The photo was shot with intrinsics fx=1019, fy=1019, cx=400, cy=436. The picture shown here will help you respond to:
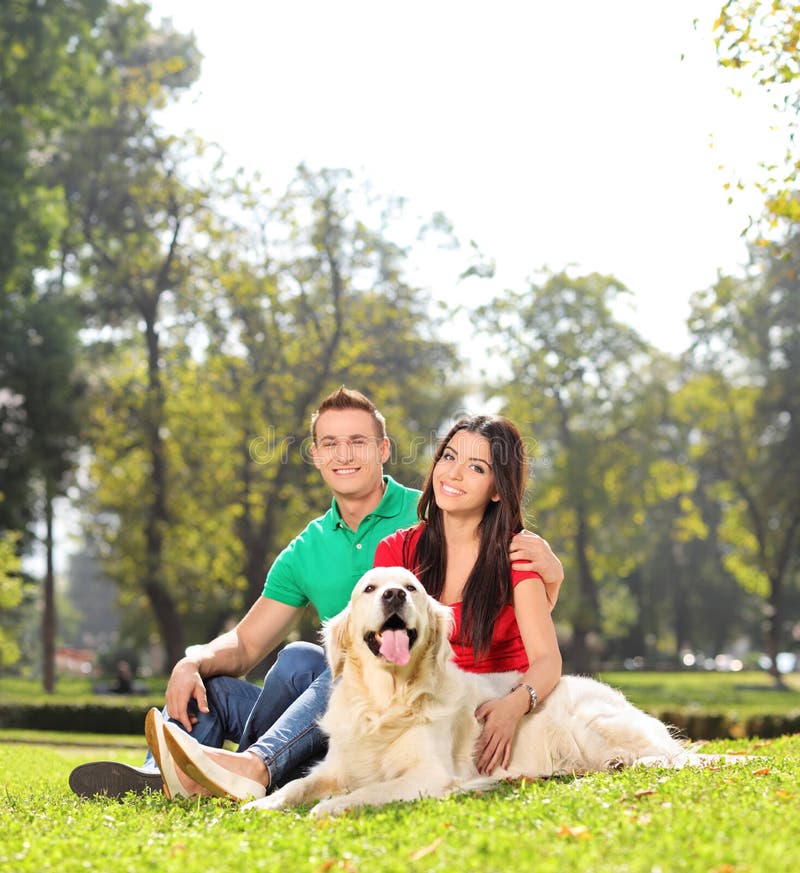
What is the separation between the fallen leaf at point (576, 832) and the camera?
132 inches

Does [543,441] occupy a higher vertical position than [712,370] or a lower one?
lower

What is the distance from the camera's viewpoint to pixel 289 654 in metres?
5.09

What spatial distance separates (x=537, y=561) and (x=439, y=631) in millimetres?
744

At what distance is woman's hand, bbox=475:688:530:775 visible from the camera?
460cm

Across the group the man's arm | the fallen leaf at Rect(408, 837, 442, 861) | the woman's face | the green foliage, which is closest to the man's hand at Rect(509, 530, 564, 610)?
the woman's face

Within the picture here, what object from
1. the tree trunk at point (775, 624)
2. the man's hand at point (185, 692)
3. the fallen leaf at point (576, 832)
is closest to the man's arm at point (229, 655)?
the man's hand at point (185, 692)

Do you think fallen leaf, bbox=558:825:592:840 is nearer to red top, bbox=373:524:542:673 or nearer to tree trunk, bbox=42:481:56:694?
red top, bbox=373:524:542:673

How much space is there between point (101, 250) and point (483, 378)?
13503 mm

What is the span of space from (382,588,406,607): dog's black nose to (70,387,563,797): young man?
0.87 meters

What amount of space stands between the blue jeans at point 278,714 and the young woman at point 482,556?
690mm

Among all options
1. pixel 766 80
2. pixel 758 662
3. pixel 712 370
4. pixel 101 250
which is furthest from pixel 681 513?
pixel 766 80

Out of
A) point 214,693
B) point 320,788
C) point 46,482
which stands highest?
point 46,482

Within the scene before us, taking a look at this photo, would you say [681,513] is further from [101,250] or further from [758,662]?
[101,250]

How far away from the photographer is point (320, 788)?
4469mm
